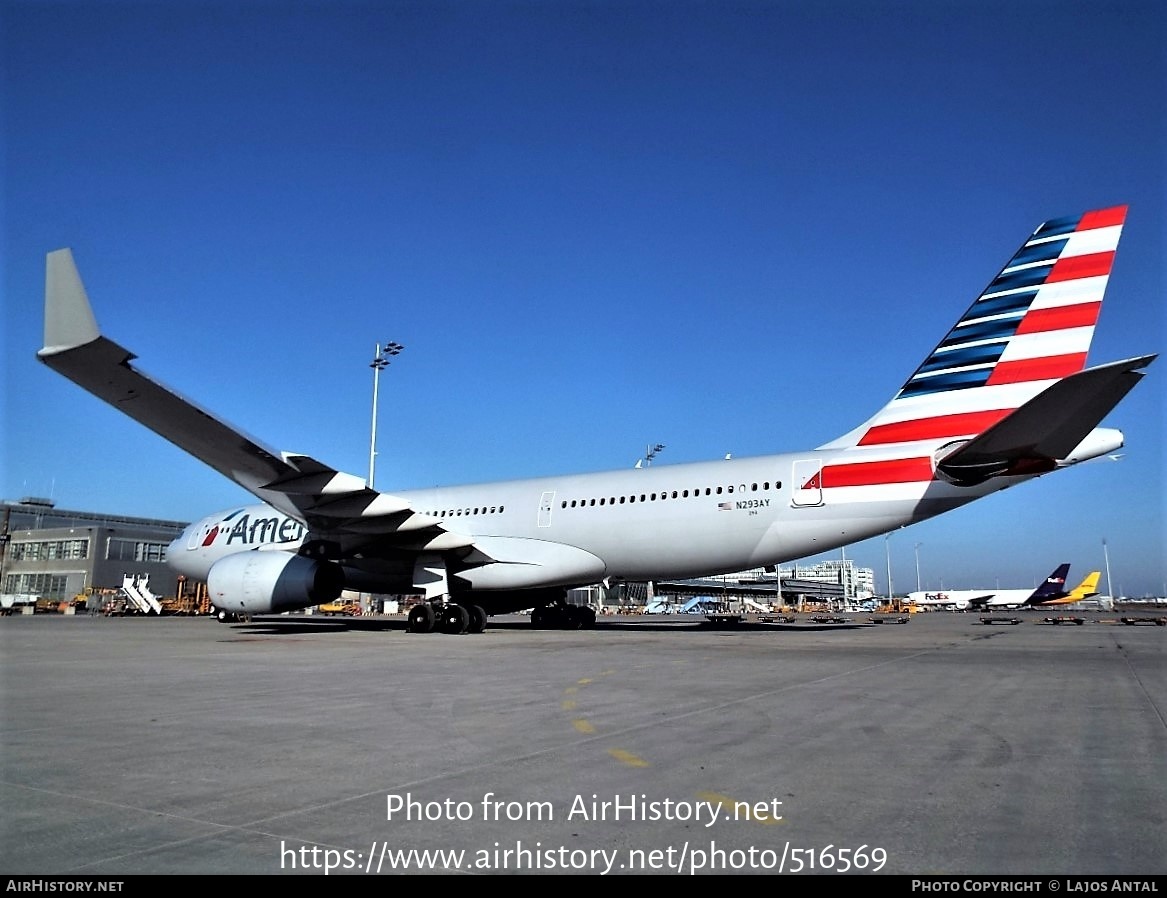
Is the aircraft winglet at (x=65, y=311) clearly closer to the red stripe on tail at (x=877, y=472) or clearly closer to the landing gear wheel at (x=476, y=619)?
the landing gear wheel at (x=476, y=619)

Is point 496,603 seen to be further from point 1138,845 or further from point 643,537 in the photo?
point 1138,845

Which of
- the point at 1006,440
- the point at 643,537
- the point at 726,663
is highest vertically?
the point at 1006,440

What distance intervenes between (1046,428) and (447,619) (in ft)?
45.0

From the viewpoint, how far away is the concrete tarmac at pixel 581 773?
2.96 m

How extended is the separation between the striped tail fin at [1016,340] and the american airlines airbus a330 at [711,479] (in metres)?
0.03

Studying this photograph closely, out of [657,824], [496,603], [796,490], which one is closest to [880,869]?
[657,824]

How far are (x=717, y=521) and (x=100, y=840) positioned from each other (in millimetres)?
15819

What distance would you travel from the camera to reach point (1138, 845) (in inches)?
120

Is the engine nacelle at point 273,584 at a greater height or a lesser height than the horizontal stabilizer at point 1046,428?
lesser

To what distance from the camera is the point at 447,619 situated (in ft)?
64.0

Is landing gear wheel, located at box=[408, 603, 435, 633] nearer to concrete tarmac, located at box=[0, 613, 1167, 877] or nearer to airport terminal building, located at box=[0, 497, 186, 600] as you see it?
concrete tarmac, located at box=[0, 613, 1167, 877]

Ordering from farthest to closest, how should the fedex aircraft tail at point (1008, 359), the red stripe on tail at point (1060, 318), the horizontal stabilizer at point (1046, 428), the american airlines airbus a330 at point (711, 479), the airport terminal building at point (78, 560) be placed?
1. the airport terminal building at point (78, 560)
2. the red stripe on tail at point (1060, 318)
3. the fedex aircraft tail at point (1008, 359)
4. the american airlines airbus a330 at point (711, 479)
5. the horizontal stabilizer at point (1046, 428)

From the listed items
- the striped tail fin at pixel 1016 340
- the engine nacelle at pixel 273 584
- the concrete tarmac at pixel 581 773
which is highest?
the striped tail fin at pixel 1016 340

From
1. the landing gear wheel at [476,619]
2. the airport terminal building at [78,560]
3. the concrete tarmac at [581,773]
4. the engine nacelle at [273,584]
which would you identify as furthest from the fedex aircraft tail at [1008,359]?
the airport terminal building at [78,560]
